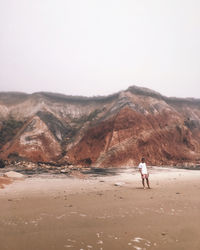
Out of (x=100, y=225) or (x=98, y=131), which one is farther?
(x=98, y=131)

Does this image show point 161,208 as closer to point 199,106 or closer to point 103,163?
point 103,163

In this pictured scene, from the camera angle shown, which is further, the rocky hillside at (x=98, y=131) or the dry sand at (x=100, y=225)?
the rocky hillside at (x=98, y=131)

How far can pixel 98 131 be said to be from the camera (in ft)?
139

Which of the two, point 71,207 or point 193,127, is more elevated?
point 193,127

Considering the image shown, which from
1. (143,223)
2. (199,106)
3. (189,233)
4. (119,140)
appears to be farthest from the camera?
(199,106)

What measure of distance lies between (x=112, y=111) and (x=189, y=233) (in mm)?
44089

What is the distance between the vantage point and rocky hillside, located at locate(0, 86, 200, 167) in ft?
124

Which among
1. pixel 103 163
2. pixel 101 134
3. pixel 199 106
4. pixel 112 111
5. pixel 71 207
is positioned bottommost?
pixel 103 163

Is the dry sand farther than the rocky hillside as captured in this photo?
No

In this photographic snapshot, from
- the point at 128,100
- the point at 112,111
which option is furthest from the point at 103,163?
the point at 128,100

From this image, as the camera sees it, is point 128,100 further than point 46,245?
Yes

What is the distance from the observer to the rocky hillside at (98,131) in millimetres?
37812

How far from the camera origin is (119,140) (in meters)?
38.9

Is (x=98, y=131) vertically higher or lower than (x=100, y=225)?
higher
